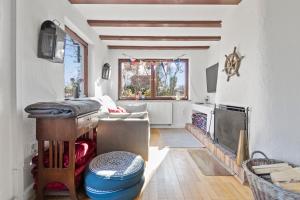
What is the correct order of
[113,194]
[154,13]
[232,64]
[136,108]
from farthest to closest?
1. [136,108]
2. [154,13]
3. [232,64]
4. [113,194]

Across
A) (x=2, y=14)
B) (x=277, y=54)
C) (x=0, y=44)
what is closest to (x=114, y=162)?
(x=0, y=44)

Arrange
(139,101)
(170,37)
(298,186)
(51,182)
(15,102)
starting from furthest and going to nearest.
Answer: (139,101), (170,37), (51,182), (15,102), (298,186)

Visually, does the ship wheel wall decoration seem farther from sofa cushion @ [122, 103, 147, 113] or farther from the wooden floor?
sofa cushion @ [122, 103, 147, 113]

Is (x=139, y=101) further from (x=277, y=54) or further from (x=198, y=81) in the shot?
(x=277, y=54)

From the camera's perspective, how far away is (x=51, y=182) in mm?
2381

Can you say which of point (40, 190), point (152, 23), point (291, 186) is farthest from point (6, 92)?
point (152, 23)

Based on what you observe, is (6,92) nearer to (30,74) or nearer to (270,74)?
(30,74)

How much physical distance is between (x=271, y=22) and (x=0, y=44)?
2.54 m

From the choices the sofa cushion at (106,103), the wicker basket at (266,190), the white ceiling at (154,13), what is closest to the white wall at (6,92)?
the white ceiling at (154,13)

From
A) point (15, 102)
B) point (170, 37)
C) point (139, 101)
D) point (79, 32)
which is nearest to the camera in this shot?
point (15, 102)

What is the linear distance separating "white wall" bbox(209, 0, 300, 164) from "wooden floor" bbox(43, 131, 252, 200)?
0.54 meters

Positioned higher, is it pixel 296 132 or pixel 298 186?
pixel 296 132

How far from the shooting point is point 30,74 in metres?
2.51

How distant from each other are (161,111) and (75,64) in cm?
315
